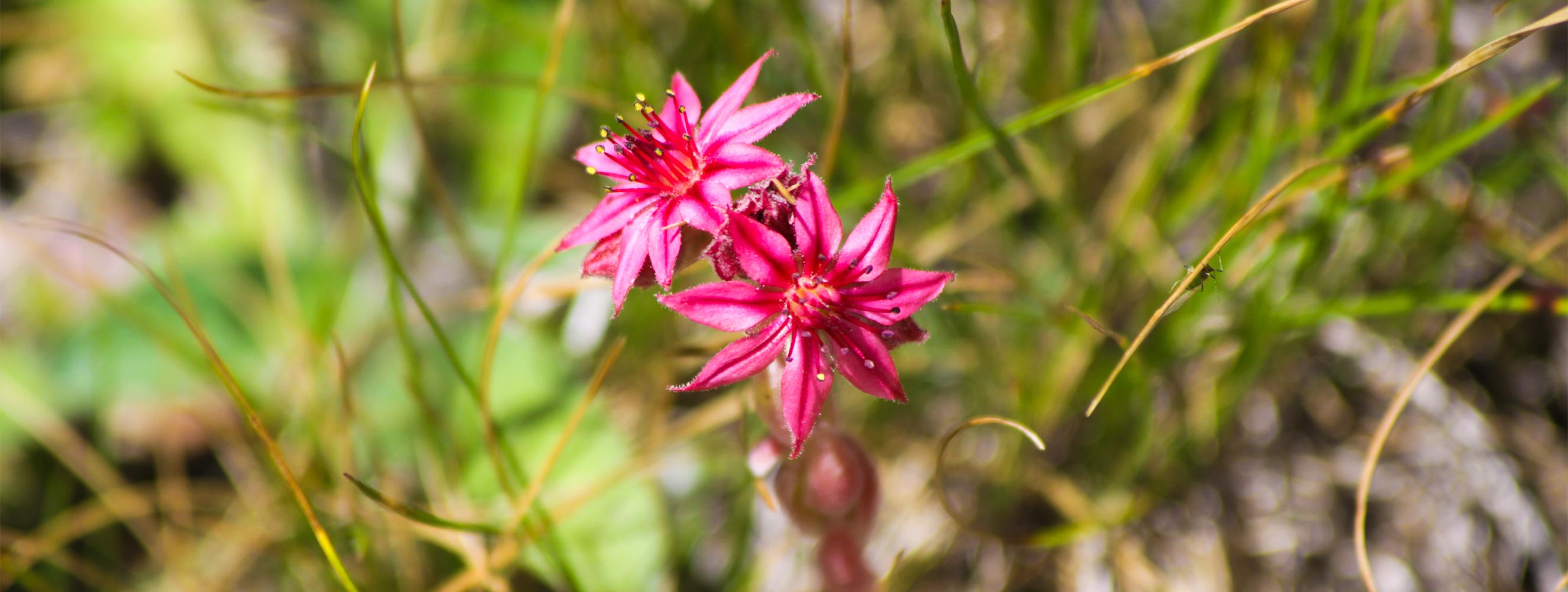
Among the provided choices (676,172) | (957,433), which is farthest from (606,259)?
(957,433)

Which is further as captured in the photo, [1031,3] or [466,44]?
[466,44]

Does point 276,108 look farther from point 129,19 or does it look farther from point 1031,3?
point 1031,3

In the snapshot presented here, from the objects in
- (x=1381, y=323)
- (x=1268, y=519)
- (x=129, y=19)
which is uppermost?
(x=129, y=19)

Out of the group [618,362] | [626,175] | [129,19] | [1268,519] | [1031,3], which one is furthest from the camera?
[129,19]

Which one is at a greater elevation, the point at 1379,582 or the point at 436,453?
the point at 436,453

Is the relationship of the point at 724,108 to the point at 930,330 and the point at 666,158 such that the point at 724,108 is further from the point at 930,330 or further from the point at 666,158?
the point at 930,330

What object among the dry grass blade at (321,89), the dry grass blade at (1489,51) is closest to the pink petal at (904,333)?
the dry grass blade at (1489,51)

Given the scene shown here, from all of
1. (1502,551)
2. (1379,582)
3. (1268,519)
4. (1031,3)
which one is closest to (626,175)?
(1031,3)
